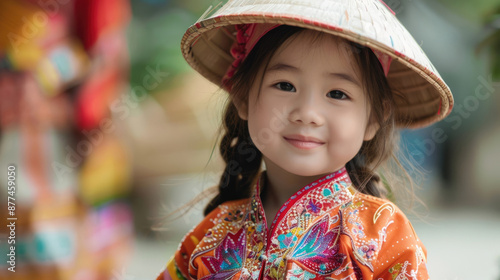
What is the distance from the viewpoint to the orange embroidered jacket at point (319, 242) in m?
1.04

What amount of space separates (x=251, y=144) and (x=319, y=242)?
0.39 meters

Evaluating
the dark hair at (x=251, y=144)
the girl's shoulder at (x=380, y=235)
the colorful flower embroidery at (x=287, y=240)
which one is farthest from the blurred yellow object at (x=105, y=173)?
the girl's shoulder at (x=380, y=235)

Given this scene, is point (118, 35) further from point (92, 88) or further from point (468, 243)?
point (468, 243)

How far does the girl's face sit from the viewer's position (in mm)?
1060

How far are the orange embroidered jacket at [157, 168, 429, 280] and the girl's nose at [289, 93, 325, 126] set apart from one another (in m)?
0.18

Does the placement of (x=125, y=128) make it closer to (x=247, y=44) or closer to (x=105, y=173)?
(x=105, y=173)

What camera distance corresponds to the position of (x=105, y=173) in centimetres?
258

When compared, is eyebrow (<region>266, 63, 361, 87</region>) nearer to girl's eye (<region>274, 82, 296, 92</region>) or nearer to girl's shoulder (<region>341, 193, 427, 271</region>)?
girl's eye (<region>274, 82, 296, 92</region>)

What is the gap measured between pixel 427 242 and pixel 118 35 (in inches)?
90.3

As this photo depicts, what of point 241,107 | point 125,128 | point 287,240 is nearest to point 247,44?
point 241,107

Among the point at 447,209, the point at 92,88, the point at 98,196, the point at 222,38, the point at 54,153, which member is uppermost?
the point at 222,38

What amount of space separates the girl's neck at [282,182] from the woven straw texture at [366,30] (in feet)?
1.06

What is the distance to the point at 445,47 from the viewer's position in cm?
309

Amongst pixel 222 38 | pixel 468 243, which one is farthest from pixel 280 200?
pixel 468 243
